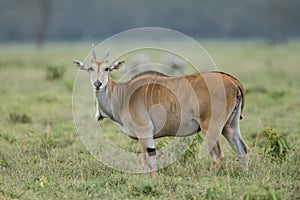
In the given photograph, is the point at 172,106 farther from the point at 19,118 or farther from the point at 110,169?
the point at 19,118

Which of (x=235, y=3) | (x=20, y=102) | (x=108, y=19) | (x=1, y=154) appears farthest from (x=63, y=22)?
(x=1, y=154)

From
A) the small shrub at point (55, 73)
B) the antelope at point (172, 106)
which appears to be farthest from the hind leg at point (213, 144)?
the small shrub at point (55, 73)

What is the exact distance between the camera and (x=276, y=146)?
7.31 meters

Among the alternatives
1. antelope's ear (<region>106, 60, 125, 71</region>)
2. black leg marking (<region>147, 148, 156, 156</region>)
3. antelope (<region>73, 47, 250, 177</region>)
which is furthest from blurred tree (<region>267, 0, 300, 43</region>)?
black leg marking (<region>147, 148, 156, 156</region>)

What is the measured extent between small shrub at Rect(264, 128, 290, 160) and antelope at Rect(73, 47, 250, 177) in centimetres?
49

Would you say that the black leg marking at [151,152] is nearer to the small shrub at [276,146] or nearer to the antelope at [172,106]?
the antelope at [172,106]

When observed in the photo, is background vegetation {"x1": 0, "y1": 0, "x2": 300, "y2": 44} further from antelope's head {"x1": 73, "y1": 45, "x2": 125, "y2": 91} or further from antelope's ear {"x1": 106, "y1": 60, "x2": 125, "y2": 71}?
antelope's head {"x1": 73, "y1": 45, "x2": 125, "y2": 91}

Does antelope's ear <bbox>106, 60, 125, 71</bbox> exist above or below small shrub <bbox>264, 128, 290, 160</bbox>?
above

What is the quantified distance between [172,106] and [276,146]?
147 cm

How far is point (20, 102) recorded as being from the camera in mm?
12531

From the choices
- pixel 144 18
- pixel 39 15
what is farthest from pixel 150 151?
pixel 144 18

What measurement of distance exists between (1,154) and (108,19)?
66923 millimetres

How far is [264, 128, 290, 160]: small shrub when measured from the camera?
7258mm

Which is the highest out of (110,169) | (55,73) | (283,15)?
(283,15)
